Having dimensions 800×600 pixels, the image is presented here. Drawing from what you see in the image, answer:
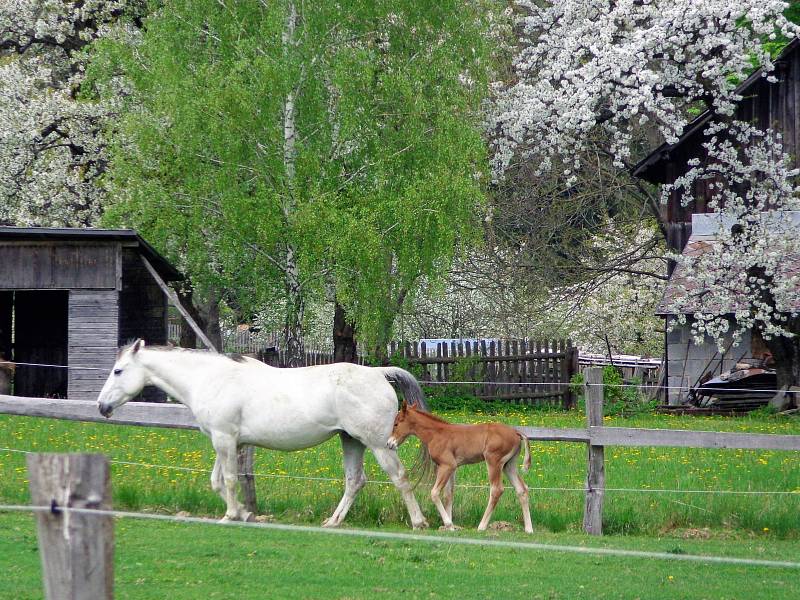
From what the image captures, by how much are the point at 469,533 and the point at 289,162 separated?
1517cm

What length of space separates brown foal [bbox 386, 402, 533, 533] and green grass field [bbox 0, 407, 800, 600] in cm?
46

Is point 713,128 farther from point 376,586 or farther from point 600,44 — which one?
point 376,586

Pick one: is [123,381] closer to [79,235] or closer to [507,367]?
[79,235]

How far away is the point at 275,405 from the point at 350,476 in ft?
3.23

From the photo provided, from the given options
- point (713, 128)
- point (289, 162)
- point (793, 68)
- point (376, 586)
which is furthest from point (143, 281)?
point (376, 586)

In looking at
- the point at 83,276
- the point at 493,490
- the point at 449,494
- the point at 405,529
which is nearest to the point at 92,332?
the point at 83,276

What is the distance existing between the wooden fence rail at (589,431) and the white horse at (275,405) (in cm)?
36

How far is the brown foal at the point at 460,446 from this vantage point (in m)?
10.5

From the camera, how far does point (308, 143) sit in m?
23.8

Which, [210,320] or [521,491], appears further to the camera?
[210,320]

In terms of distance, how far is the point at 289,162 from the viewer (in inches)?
945

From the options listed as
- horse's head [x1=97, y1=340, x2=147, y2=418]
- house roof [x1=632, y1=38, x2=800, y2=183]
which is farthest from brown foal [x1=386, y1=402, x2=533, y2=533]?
house roof [x1=632, y1=38, x2=800, y2=183]

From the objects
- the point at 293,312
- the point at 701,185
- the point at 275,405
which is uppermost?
the point at 701,185

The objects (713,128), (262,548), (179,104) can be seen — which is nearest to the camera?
(262,548)
